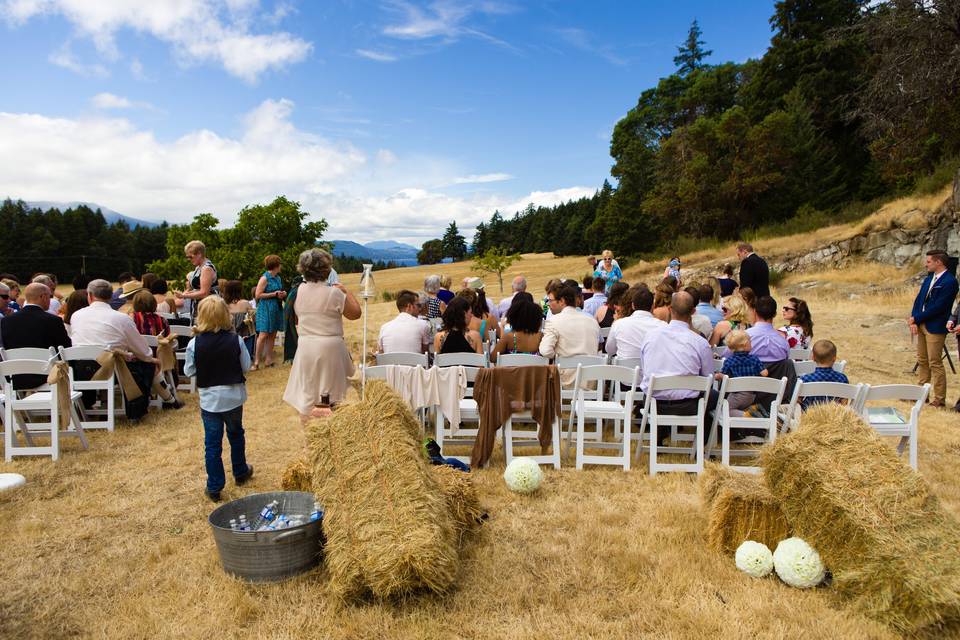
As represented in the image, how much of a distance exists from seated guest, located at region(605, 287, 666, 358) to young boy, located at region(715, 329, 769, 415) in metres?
0.82

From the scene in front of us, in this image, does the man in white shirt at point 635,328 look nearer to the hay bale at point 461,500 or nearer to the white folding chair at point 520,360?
the white folding chair at point 520,360

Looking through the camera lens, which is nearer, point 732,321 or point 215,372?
point 215,372

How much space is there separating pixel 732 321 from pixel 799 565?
4548mm

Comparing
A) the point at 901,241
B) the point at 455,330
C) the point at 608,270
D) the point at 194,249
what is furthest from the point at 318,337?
the point at 901,241

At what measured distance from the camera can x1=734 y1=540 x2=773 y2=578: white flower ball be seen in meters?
3.72

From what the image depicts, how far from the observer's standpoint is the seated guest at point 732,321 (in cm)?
754

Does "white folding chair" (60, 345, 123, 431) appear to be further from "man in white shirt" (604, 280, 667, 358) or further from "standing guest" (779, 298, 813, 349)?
"standing guest" (779, 298, 813, 349)

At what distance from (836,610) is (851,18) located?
47724 mm

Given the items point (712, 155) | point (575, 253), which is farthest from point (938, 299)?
point (575, 253)

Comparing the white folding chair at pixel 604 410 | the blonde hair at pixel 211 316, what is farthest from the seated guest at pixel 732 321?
the blonde hair at pixel 211 316

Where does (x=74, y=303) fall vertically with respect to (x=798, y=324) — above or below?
above

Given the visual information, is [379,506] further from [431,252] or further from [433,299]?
[431,252]

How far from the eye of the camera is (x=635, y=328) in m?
6.71

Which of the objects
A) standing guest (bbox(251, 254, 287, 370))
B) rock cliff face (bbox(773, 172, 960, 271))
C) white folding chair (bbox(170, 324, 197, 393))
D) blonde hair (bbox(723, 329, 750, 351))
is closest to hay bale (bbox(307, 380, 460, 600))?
blonde hair (bbox(723, 329, 750, 351))
